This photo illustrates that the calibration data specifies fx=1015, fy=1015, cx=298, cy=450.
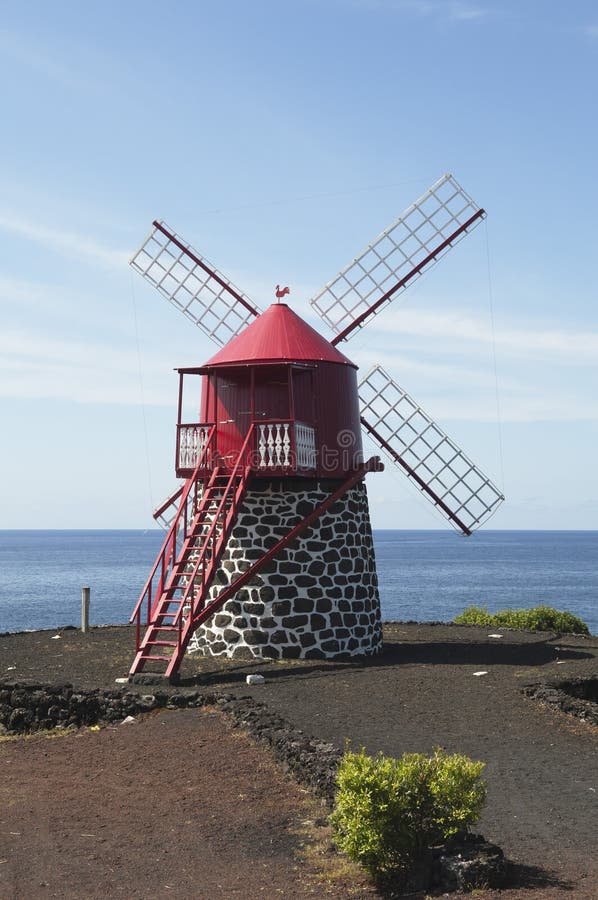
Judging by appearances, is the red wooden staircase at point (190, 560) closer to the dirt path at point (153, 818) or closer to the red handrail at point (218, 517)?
the red handrail at point (218, 517)

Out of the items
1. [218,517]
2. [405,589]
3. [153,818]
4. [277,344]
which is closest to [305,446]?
[277,344]

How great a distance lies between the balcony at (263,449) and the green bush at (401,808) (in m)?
13.2

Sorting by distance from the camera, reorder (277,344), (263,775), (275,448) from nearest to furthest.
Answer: (263,775)
(275,448)
(277,344)

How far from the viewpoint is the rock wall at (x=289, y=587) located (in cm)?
2333

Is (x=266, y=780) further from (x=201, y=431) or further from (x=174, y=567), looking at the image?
(x=201, y=431)

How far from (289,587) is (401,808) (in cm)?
1360

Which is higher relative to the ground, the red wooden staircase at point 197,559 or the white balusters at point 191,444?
the white balusters at point 191,444

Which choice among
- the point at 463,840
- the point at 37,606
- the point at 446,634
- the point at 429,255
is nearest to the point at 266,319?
the point at 429,255

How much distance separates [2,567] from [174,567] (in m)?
133

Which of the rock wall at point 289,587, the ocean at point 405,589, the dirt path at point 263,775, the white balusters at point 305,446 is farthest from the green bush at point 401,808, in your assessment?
the ocean at point 405,589

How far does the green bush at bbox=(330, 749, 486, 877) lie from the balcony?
43.3 ft

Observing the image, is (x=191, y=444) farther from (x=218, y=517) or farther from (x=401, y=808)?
(x=401, y=808)

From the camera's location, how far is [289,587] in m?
23.4

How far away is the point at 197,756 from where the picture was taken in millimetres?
15281
